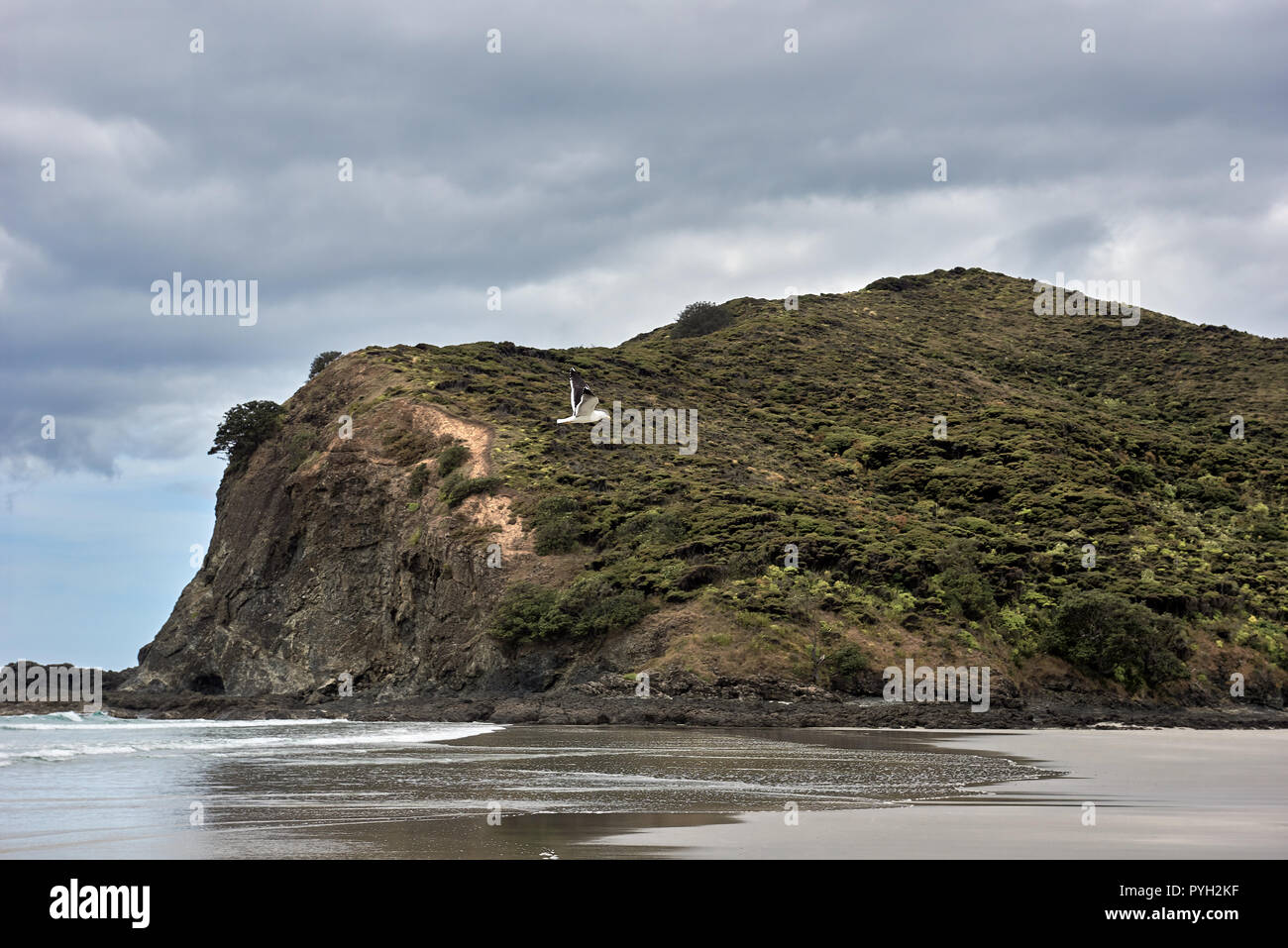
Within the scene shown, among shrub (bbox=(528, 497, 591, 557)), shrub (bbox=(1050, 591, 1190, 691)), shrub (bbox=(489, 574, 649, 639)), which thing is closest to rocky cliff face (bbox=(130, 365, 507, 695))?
shrub (bbox=(528, 497, 591, 557))

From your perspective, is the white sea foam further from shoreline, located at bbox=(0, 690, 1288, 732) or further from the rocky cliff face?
the rocky cliff face

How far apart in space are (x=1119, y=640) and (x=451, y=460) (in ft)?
110

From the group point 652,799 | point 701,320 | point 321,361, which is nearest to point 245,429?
point 321,361

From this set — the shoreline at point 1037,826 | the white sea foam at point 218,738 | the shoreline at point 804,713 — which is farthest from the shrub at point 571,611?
the shoreline at point 1037,826

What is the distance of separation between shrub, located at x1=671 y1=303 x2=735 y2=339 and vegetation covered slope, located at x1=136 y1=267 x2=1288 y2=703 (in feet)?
2.09

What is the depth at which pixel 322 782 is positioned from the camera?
17.4 m

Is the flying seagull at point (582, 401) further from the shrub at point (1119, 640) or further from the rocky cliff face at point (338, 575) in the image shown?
the shrub at point (1119, 640)

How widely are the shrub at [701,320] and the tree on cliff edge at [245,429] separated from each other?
46.0 m

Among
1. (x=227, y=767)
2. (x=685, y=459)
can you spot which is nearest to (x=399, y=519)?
(x=685, y=459)

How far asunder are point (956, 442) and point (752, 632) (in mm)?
34795

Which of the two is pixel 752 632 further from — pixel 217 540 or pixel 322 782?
pixel 217 540

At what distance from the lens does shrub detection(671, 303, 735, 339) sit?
110 metres

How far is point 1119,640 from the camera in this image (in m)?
43.4

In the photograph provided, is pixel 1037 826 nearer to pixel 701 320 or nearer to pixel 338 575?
pixel 338 575
